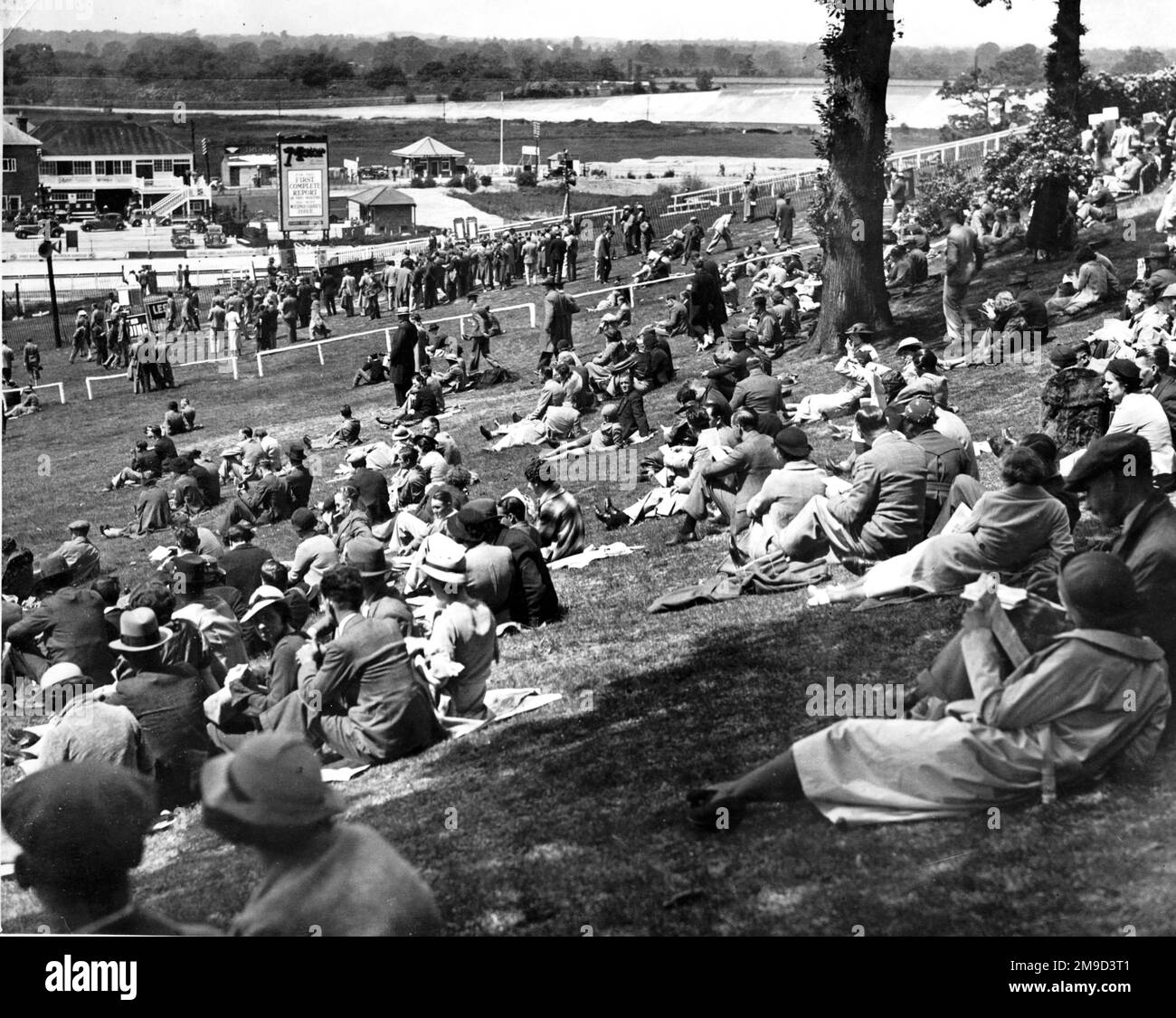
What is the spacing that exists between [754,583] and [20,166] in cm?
2606

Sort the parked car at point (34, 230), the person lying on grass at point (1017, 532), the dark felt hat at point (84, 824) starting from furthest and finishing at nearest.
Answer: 1. the parked car at point (34, 230)
2. the person lying on grass at point (1017, 532)
3. the dark felt hat at point (84, 824)

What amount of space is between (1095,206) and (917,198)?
146 inches

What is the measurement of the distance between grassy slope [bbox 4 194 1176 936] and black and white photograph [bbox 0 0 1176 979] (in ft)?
0.08

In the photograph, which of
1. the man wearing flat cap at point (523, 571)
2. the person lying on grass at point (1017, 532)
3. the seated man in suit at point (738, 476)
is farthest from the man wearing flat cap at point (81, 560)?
the person lying on grass at point (1017, 532)

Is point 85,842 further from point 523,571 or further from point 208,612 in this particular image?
point 523,571

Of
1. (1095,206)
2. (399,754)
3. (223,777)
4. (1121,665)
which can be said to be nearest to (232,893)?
(399,754)

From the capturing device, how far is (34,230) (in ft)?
122

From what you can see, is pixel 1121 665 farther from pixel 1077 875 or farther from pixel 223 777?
pixel 223 777

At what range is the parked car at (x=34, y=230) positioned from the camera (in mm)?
36094

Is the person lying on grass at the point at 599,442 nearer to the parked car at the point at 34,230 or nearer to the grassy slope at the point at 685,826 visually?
the grassy slope at the point at 685,826

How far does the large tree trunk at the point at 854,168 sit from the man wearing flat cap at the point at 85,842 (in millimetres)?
14624

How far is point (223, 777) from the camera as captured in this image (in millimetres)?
4430

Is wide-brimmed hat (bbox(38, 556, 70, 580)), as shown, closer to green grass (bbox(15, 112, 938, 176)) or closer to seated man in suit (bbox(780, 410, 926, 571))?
seated man in suit (bbox(780, 410, 926, 571))

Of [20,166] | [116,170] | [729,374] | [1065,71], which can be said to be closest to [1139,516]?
[729,374]
